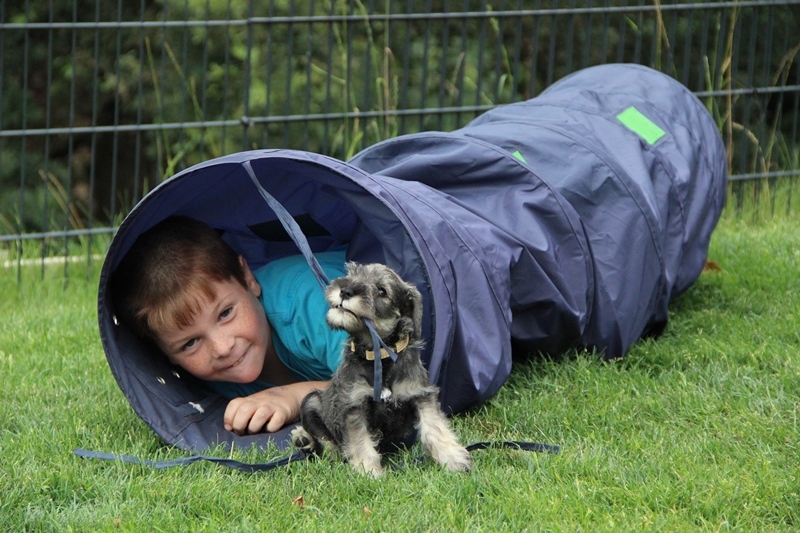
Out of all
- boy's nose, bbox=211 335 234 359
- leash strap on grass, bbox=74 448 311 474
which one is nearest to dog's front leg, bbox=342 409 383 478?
leash strap on grass, bbox=74 448 311 474

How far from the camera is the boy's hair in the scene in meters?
4.13

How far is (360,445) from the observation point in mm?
3516

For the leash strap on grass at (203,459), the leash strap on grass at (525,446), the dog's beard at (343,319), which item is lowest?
the leash strap on grass at (203,459)

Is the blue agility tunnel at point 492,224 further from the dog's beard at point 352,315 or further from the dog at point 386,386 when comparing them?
the dog's beard at point 352,315

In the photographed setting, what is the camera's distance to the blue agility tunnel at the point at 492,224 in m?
3.94

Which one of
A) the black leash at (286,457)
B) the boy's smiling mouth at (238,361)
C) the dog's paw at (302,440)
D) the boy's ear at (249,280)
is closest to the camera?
the black leash at (286,457)

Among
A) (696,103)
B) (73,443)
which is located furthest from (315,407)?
(696,103)

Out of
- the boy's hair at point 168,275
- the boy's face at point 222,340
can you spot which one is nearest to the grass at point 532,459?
the boy's face at point 222,340

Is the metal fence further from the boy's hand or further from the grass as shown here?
the boy's hand

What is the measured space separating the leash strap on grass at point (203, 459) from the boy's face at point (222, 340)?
58cm

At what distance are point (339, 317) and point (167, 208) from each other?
151 cm

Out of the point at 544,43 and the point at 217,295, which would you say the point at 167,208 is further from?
the point at 544,43

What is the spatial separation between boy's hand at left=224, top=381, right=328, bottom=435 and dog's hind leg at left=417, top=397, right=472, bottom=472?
756mm

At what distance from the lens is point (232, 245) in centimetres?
498
